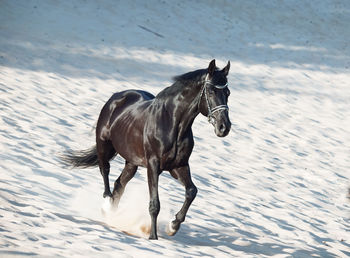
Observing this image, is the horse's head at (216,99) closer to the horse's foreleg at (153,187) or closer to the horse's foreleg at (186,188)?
the horse's foreleg at (186,188)

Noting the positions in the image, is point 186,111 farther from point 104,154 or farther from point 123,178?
point 104,154

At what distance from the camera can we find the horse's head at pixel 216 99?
6.10 meters

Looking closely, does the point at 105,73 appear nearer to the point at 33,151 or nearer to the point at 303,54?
the point at 33,151

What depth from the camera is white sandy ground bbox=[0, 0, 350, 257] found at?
7168mm

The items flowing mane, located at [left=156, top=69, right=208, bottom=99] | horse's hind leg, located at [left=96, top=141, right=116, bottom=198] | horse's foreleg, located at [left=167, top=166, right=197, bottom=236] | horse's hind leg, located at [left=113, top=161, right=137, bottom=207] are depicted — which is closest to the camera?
flowing mane, located at [left=156, top=69, right=208, bottom=99]

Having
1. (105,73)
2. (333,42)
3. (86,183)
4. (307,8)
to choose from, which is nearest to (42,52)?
(105,73)

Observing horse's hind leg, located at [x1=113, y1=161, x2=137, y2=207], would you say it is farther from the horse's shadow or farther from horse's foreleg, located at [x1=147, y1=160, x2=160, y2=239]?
horse's foreleg, located at [x1=147, y1=160, x2=160, y2=239]

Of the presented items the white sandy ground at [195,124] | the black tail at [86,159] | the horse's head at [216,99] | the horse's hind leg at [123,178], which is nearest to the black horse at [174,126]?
the horse's head at [216,99]

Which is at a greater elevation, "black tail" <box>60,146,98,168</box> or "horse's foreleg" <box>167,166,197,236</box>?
"horse's foreleg" <box>167,166,197,236</box>

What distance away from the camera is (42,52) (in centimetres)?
1566

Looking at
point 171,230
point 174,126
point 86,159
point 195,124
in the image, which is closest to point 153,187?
point 171,230

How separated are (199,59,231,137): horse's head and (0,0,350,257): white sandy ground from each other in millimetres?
1358

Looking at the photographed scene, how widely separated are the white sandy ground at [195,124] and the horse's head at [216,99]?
1358 mm

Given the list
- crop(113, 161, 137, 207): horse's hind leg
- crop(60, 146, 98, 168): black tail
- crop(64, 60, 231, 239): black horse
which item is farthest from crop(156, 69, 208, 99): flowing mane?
crop(60, 146, 98, 168): black tail
